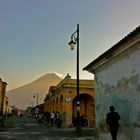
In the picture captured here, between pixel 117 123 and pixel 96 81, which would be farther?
pixel 96 81

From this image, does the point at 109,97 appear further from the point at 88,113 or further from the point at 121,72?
the point at 88,113

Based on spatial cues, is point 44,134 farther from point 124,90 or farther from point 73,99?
point 124,90

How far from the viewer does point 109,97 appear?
42.5 ft

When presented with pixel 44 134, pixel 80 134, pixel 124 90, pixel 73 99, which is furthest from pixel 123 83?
pixel 73 99

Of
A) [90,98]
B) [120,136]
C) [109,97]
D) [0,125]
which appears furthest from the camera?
[90,98]

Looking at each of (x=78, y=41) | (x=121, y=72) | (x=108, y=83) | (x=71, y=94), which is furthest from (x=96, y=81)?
(x=71, y=94)

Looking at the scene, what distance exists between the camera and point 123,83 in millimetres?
11359

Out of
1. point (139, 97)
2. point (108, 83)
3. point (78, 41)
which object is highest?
point (78, 41)

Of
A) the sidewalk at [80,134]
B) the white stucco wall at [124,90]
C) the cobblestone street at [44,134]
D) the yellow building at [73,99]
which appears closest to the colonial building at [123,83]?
the white stucco wall at [124,90]

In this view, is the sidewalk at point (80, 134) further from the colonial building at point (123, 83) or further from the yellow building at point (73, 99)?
the yellow building at point (73, 99)

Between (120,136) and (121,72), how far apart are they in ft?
8.50

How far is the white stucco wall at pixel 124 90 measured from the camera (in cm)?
1038

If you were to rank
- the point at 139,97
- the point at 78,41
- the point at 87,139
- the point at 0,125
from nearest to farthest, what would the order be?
the point at 139,97
the point at 87,139
the point at 78,41
the point at 0,125

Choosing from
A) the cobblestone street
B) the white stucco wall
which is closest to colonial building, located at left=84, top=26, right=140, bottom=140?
the white stucco wall
